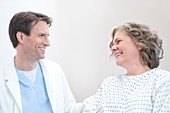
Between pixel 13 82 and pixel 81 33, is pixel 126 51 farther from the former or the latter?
pixel 13 82

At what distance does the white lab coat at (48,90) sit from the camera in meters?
1.38

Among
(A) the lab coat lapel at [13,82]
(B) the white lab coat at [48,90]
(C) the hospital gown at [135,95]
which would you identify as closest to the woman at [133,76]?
(C) the hospital gown at [135,95]

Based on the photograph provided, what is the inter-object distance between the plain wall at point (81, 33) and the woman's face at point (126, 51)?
34 centimetres

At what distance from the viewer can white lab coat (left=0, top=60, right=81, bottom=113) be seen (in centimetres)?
138

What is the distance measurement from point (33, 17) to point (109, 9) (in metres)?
0.56

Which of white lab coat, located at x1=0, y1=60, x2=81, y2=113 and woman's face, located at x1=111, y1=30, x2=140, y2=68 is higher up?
woman's face, located at x1=111, y1=30, x2=140, y2=68

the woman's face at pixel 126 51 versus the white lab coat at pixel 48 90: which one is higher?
the woman's face at pixel 126 51

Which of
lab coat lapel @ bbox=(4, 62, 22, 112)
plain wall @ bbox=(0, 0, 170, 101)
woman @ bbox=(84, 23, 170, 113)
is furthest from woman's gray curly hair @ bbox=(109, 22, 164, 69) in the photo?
lab coat lapel @ bbox=(4, 62, 22, 112)

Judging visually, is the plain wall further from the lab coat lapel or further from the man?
the lab coat lapel

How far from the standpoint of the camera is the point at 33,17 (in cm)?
144

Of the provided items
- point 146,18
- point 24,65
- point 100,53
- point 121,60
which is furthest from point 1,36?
point 146,18

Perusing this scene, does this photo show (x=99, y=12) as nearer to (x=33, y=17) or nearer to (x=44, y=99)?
(x=33, y=17)

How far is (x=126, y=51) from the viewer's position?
4.49ft

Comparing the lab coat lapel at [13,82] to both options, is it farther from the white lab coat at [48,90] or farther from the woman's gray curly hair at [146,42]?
the woman's gray curly hair at [146,42]
